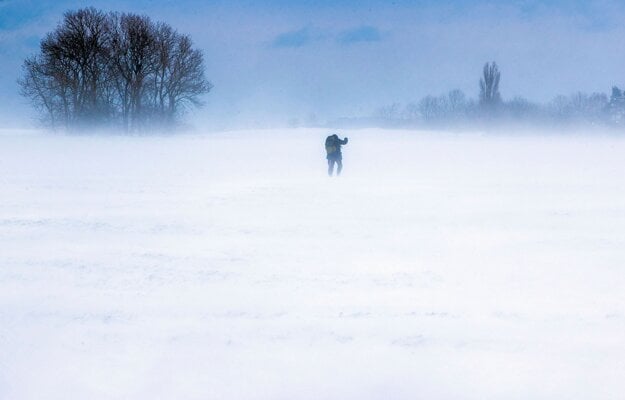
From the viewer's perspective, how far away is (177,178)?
20.0 m

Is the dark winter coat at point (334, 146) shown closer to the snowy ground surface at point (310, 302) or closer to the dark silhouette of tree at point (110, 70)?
the snowy ground surface at point (310, 302)

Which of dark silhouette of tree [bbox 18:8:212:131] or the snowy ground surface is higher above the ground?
dark silhouette of tree [bbox 18:8:212:131]

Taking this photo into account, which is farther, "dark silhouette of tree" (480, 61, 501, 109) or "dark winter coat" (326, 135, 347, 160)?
"dark silhouette of tree" (480, 61, 501, 109)

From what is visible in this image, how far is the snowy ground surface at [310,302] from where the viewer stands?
5.05 metres

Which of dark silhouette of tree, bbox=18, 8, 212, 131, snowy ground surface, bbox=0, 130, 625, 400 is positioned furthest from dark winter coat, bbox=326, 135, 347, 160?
dark silhouette of tree, bbox=18, 8, 212, 131

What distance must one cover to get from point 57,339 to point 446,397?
3.84 meters

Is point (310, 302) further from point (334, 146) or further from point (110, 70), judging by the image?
point (110, 70)

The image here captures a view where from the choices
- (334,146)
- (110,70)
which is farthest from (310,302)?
(110,70)

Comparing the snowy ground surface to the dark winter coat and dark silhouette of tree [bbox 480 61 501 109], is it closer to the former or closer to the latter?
the dark winter coat

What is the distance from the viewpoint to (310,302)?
21.4ft

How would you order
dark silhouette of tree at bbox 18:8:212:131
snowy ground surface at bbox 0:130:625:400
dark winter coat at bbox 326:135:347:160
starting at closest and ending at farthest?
snowy ground surface at bbox 0:130:625:400
dark winter coat at bbox 326:135:347:160
dark silhouette of tree at bbox 18:8:212:131

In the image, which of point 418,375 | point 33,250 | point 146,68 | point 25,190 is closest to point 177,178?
point 25,190

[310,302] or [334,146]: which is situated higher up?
[334,146]

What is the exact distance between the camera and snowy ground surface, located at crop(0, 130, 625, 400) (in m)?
5.05
